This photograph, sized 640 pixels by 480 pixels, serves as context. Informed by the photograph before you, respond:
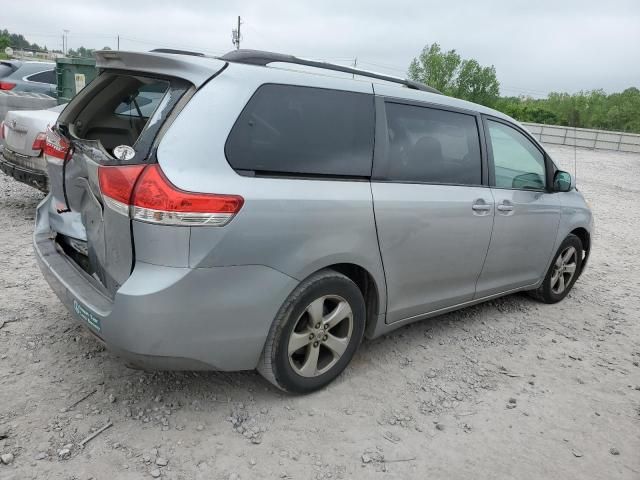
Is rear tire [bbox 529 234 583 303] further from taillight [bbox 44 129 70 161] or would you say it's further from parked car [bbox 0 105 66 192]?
parked car [bbox 0 105 66 192]

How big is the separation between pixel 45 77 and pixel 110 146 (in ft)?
26.9

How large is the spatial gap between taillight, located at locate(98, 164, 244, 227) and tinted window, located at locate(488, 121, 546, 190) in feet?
7.55

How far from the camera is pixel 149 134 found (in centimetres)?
Answer: 237

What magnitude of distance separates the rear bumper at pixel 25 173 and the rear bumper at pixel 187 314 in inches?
126

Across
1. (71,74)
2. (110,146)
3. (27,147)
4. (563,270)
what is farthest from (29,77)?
(563,270)

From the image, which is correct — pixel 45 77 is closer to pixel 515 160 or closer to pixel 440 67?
pixel 515 160

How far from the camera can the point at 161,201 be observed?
2213 mm

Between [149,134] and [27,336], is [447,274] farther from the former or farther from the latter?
[27,336]

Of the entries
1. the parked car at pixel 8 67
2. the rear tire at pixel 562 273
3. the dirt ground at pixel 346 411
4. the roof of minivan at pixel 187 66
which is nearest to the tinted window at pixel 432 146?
the roof of minivan at pixel 187 66

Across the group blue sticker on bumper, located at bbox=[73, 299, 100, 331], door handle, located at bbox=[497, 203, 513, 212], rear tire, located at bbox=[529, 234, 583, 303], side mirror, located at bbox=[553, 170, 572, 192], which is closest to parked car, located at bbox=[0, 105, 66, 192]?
blue sticker on bumper, located at bbox=[73, 299, 100, 331]

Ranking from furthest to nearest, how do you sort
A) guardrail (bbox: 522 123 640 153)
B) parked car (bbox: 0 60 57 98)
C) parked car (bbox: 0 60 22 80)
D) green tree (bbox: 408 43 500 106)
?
green tree (bbox: 408 43 500 106) < guardrail (bbox: 522 123 640 153) < parked car (bbox: 0 60 22 80) < parked car (bbox: 0 60 57 98)

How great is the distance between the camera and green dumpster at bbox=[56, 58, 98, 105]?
9812 mm

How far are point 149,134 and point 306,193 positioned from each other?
77cm

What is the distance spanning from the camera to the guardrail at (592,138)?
33.6 metres
